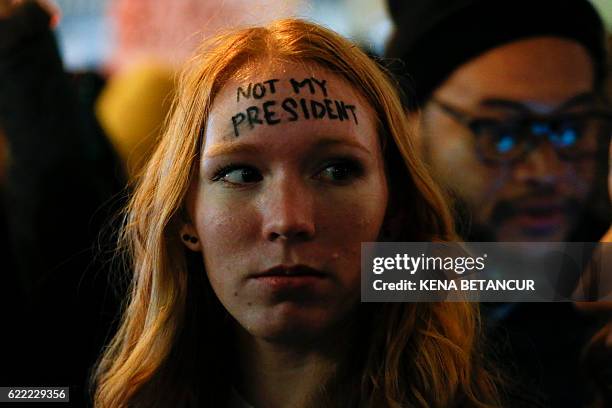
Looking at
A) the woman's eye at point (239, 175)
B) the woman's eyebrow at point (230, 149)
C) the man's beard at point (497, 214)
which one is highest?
the man's beard at point (497, 214)

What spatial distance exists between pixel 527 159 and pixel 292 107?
0.48 metres

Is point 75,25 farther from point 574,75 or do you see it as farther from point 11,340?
point 574,75

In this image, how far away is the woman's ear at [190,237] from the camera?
3.30 ft

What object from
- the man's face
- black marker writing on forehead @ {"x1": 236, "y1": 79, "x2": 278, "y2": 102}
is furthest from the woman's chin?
the man's face

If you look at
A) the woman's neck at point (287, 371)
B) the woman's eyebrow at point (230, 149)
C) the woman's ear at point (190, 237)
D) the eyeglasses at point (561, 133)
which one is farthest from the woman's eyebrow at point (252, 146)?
the eyeglasses at point (561, 133)

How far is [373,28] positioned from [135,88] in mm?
543

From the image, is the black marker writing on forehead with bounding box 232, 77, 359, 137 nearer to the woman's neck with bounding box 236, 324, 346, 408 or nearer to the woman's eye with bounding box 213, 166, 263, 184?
the woman's eye with bounding box 213, 166, 263, 184

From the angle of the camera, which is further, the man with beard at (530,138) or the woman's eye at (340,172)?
the man with beard at (530,138)

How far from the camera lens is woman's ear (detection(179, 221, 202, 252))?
1.00 meters

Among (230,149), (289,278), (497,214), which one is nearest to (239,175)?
(230,149)

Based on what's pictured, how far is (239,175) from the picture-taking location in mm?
943

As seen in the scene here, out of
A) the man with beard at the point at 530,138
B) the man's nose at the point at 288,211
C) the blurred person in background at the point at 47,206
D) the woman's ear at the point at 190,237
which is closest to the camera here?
the man's nose at the point at 288,211

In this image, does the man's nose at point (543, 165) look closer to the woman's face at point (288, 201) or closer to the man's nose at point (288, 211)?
the woman's face at point (288, 201)

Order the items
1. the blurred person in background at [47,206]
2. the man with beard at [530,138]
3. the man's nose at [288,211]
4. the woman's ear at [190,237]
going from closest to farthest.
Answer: the man's nose at [288,211] < the woman's ear at [190,237] < the man with beard at [530,138] < the blurred person in background at [47,206]
